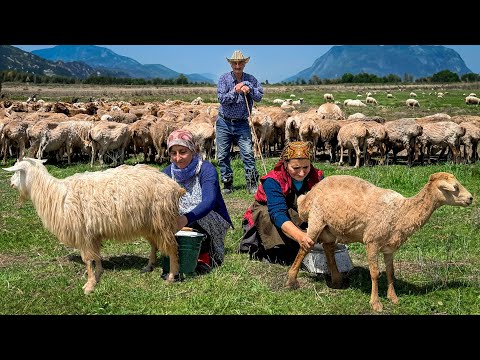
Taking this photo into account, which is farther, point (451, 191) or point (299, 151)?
point (299, 151)

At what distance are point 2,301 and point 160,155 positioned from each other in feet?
36.0

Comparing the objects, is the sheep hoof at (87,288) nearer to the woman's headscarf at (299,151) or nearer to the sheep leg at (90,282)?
the sheep leg at (90,282)

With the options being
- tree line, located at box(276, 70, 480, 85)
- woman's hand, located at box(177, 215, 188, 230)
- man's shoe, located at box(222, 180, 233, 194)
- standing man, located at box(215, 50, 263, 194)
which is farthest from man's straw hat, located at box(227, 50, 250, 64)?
tree line, located at box(276, 70, 480, 85)

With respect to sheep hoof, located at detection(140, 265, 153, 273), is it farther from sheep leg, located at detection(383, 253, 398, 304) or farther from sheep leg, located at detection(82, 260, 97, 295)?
sheep leg, located at detection(383, 253, 398, 304)

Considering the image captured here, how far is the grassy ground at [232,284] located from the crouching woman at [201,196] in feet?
0.88

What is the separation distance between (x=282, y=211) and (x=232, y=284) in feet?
3.12

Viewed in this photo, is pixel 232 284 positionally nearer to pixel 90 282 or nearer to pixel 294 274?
pixel 294 274

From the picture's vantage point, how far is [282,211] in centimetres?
543

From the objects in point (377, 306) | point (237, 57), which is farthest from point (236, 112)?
point (377, 306)

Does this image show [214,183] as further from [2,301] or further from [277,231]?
[2,301]

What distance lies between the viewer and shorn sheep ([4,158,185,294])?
5281 millimetres

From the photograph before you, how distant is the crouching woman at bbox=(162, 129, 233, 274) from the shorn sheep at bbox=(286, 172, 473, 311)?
51.6 inches

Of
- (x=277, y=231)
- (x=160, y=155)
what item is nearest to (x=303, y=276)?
(x=277, y=231)

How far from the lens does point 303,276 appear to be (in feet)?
19.0
